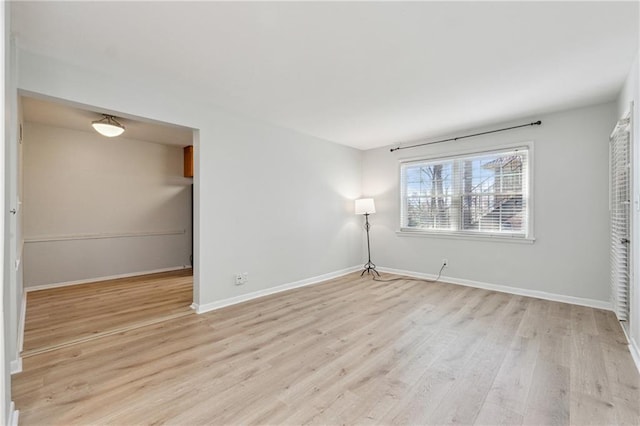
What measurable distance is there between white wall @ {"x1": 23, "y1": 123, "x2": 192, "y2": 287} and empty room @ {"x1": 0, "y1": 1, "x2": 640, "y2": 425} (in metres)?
0.03

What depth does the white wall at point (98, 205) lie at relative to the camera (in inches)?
176

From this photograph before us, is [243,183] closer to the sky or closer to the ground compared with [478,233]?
closer to the sky

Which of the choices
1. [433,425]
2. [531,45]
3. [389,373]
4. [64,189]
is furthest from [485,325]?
[64,189]

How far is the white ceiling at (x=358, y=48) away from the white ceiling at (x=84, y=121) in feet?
3.39

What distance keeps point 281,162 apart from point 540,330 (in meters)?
3.69

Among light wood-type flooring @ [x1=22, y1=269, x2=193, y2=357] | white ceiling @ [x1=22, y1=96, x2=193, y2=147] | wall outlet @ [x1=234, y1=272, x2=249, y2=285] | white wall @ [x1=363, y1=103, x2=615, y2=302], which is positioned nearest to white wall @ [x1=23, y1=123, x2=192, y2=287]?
white ceiling @ [x1=22, y1=96, x2=193, y2=147]

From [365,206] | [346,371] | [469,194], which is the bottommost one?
[346,371]

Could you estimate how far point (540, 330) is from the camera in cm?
287

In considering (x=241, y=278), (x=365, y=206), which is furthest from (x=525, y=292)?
(x=241, y=278)

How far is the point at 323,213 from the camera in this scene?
506 cm

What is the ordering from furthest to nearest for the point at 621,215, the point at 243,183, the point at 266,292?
the point at 266,292, the point at 243,183, the point at 621,215

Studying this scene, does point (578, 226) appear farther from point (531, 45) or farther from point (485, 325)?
point (531, 45)

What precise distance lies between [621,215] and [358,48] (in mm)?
3018

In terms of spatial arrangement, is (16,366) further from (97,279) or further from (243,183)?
(97,279)
